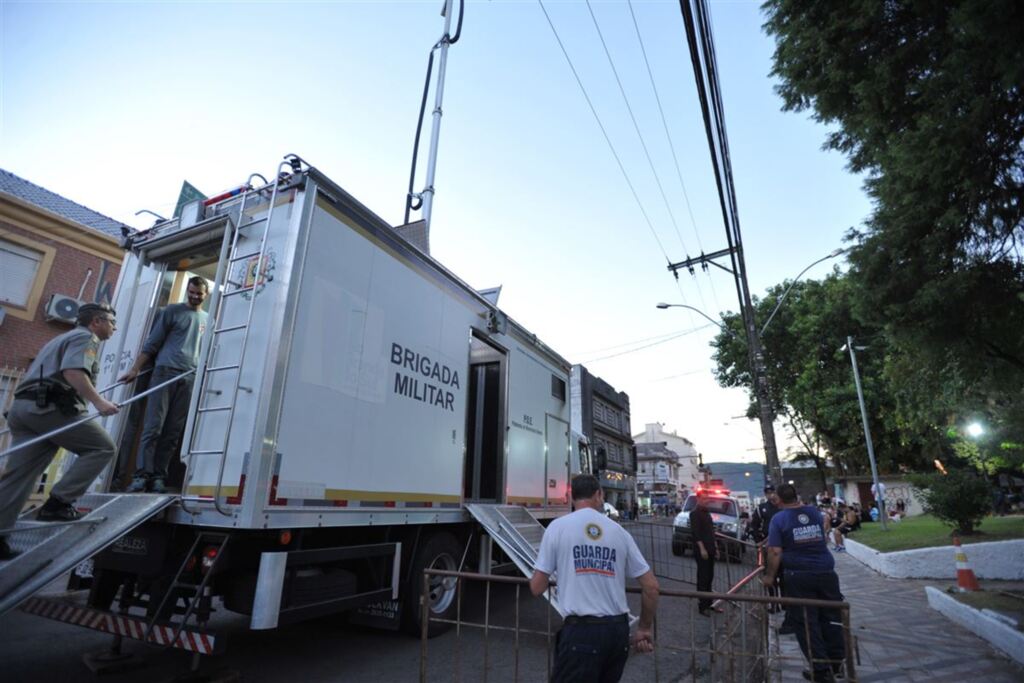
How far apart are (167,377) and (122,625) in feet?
6.23

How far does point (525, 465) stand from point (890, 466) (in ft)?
106

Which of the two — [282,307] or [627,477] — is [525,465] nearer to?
[282,307]

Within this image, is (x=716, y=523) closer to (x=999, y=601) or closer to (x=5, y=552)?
(x=999, y=601)

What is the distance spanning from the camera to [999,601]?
7.05 metres

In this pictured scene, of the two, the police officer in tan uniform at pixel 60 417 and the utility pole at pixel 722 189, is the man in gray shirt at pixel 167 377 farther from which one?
the utility pole at pixel 722 189

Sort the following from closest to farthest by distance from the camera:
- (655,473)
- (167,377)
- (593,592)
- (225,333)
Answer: (593,592) < (225,333) < (167,377) < (655,473)

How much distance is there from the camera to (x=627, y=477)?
156 feet

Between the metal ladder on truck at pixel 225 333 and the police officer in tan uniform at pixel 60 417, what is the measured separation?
21.6 inches

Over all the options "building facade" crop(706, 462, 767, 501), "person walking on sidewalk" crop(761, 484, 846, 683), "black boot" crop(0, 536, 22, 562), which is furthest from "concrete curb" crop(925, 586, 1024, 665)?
"building facade" crop(706, 462, 767, 501)

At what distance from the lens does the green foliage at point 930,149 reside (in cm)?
451

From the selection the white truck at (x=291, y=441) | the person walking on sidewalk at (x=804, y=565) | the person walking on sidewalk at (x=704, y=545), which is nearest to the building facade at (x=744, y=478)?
the person walking on sidewalk at (x=704, y=545)

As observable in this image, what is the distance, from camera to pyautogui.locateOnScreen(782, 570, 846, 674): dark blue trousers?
451cm

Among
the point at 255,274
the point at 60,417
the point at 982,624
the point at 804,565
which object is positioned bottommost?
the point at 982,624

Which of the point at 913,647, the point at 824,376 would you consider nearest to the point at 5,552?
the point at 913,647
